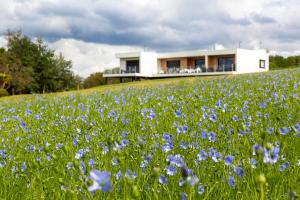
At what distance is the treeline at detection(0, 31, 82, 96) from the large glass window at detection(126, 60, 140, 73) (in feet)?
34.0

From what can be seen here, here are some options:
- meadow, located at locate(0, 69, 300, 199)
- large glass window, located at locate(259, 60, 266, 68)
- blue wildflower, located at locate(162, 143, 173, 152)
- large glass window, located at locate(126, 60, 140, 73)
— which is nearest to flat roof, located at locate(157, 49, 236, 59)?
large glass window, located at locate(126, 60, 140, 73)

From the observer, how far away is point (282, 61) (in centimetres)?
7775

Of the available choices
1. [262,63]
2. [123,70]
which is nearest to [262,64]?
[262,63]

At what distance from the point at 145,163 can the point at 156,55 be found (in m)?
61.8

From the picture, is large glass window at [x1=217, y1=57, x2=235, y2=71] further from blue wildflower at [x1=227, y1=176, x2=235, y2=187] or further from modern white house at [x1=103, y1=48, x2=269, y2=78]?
blue wildflower at [x1=227, y1=176, x2=235, y2=187]

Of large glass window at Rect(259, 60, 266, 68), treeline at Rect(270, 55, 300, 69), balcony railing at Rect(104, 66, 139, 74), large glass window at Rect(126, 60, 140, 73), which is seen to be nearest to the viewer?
balcony railing at Rect(104, 66, 139, 74)

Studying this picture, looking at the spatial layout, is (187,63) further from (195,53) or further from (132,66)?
(132,66)

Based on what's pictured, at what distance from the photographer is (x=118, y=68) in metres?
63.6

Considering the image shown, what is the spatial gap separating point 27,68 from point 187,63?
24.5 meters

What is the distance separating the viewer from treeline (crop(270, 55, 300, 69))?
71.8m

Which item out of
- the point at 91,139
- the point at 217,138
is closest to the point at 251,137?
the point at 217,138

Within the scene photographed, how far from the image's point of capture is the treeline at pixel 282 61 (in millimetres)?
71750

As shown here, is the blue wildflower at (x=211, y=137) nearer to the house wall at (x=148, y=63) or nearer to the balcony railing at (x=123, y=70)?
the balcony railing at (x=123, y=70)

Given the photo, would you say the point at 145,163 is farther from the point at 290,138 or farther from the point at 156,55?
the point at 156,55
